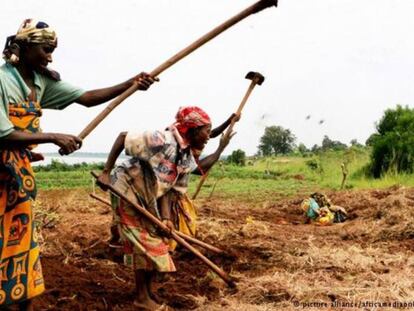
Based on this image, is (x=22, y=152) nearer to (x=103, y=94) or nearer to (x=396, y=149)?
(x=103, y=94)

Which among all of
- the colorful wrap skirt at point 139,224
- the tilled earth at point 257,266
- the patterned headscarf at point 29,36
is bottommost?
the tilled earth at point 257,266

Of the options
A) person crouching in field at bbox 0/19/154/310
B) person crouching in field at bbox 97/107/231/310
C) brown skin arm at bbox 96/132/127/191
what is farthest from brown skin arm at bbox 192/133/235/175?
person crouching in field at bbox 0/19/154/310

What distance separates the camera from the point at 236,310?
4078 mm

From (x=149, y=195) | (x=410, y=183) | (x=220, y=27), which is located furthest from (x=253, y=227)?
(x=410, y=183)

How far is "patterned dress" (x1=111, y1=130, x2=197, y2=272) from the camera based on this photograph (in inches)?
162

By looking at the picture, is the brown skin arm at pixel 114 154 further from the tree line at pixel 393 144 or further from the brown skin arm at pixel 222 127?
the tree line at pixel 393 144

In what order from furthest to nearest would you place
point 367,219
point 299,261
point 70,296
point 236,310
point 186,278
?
point 367,219 < point 299,261 < point 186,278 < point 70,296 < point 236,310

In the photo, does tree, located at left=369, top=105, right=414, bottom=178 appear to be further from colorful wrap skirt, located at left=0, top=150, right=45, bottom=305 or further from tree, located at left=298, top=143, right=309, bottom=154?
tree, located at left=298, top=143, right=309, bottom=154

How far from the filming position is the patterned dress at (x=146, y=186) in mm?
4105

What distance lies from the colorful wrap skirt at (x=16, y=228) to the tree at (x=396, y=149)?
46.6 feet

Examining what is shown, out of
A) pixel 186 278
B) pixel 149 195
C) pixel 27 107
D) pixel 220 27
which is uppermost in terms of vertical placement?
pixel 220 27

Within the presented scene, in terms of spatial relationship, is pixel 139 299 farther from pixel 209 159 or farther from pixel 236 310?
pixel 209 159

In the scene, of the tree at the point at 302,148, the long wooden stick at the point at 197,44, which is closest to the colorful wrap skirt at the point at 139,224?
the long wooden stick at the point at 197,44

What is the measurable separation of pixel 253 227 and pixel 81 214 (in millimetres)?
2840
